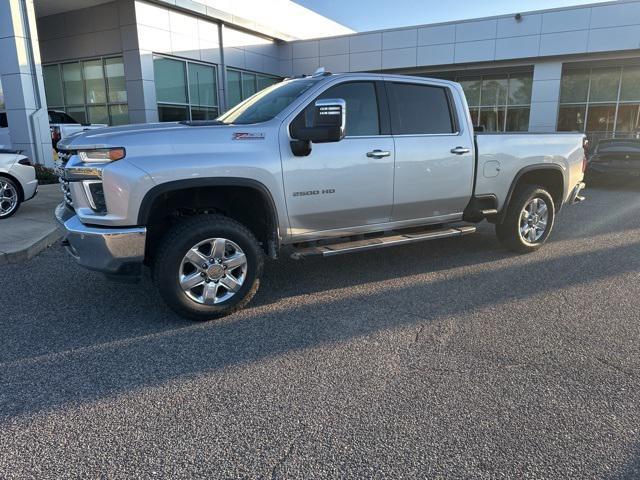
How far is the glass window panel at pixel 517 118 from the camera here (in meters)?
22.6

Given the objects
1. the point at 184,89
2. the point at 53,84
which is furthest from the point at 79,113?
the point at 184,89

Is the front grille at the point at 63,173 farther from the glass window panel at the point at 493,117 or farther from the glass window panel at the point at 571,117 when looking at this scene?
the glass window panel at the point at 571,117

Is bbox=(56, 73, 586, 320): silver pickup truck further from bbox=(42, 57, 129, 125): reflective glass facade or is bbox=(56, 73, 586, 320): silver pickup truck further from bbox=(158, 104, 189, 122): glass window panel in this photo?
bbox=(42, 57, 129, 125): reflective glass facade

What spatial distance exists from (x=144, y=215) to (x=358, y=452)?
7.90 ft

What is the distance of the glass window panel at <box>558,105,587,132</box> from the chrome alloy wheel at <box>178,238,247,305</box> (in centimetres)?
2171

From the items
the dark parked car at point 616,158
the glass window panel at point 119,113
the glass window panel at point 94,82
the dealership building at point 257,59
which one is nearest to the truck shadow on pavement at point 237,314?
the dark parked car at point 616,158

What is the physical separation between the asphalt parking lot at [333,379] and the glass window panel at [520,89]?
19.5 metres

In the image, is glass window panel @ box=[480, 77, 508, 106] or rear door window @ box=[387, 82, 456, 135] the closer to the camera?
rear door window @ box=[387, 82, 456, 135]

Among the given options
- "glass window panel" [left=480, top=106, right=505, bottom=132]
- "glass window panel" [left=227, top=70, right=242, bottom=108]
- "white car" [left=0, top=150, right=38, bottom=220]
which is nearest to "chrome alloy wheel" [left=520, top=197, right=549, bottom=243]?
"white car" [left=0, top=150, right=38, bottom=220]

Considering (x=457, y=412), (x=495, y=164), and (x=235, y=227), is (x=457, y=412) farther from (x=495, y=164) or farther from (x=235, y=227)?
(x=495, y=164)

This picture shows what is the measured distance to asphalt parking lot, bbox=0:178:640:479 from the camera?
8.21 feet

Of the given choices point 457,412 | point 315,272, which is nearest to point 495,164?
point 315,272

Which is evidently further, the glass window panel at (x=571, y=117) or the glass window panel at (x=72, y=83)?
the glass window panel at (x=571, y=117)

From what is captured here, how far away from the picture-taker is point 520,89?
75.3 ft
